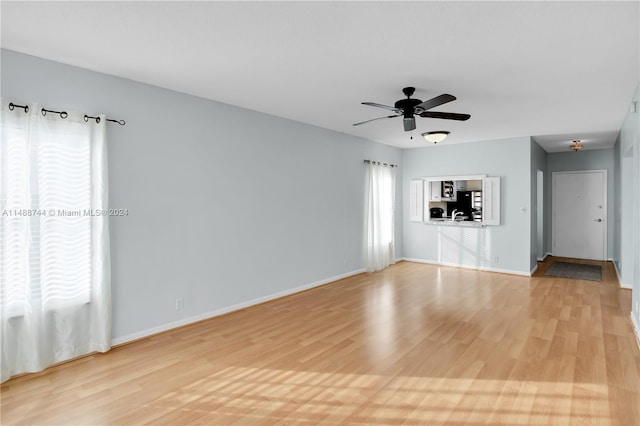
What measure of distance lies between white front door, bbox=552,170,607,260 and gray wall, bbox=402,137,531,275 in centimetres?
280

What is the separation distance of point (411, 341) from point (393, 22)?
9.56 feet

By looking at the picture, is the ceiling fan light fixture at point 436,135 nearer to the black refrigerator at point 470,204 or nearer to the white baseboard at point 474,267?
the black refrigerator at point 470,204

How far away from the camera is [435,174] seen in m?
7.80

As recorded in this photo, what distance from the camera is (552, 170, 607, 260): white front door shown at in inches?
324

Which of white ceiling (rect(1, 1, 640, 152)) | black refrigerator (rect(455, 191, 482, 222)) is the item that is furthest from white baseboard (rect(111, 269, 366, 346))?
black refrigerator (rect(455, 191, 482, 222))

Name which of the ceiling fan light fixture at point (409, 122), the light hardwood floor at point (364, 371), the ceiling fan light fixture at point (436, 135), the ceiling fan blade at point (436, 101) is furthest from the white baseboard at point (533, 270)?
the ceiling fan blade at point (436, 101)

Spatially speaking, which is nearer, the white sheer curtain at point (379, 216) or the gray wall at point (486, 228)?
the gray wall at point (486, 228)

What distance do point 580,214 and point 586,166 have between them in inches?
44.7

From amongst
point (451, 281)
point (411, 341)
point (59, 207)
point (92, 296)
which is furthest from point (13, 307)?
point (451, 281)

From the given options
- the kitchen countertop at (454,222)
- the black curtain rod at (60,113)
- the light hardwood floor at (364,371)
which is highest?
the black curtain rod at (60,113)

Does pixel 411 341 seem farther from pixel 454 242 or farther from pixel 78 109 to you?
pixel 454 242

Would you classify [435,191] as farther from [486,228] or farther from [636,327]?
[636,327]

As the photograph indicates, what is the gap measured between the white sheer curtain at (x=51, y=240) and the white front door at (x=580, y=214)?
9.54m

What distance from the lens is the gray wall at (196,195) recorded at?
11.5 ft
